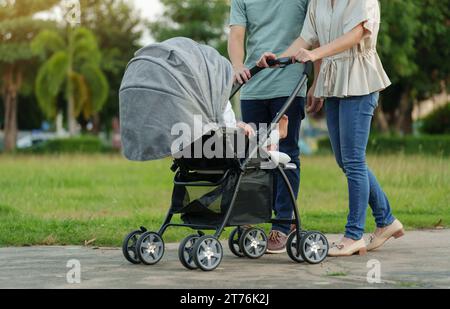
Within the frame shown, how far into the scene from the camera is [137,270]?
5719 millimetres

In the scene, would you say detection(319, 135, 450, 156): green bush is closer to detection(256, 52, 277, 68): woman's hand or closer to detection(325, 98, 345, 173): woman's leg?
detection(325, 98, 345, 173): woman's leg

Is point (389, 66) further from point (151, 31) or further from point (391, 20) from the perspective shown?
point (151, 31)

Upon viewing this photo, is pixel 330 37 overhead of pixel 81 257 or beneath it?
overhead

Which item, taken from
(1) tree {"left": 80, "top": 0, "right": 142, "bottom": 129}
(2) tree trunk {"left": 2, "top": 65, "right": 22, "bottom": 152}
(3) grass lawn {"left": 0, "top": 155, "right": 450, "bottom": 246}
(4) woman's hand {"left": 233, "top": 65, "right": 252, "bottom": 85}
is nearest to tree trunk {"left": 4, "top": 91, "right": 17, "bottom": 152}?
(2) tree trunk {"left": 2, "top": 65, "right": 22, "bottom": 152}

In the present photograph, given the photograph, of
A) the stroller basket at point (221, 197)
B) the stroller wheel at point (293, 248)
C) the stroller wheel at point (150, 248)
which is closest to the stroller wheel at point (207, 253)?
the stroller basket at point (221, 197)

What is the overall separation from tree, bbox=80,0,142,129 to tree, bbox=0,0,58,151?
21.7 ft

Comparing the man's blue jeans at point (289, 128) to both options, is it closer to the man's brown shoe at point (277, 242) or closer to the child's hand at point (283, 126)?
the man's brown shoe at point (277, 242)

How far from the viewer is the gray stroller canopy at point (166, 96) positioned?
18.2ft

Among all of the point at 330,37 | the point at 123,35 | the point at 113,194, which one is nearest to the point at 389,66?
the point at 113,194

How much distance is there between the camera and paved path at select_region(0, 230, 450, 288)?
5191 millimetres

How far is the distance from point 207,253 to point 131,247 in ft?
1.95

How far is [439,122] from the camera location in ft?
112

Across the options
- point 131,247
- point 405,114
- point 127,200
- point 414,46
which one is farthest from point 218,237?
point 405,114
